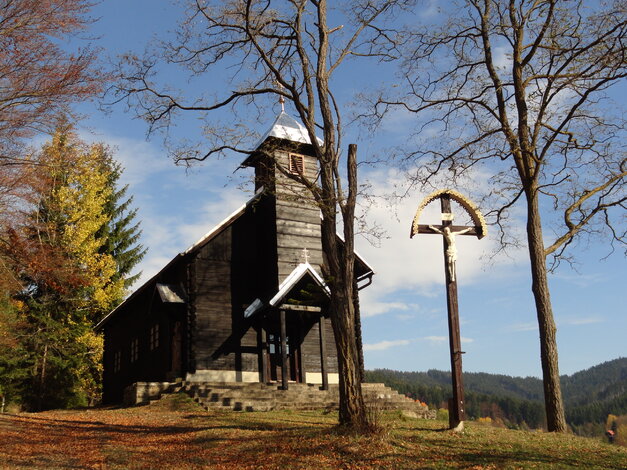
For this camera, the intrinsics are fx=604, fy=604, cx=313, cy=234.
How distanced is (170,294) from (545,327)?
1295 cm

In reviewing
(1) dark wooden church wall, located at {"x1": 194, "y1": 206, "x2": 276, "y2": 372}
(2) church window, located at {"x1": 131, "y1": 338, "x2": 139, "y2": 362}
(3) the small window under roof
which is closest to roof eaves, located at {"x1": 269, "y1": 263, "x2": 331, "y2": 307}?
(1) dark wooden church wall, located at {"x1": 194, "y1": 206, "x2": 276, "y2": 372}

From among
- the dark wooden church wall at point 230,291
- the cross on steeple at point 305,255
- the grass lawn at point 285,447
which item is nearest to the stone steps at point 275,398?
the dark wooden church wall at point 230,291

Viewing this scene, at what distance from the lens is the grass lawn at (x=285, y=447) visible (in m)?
9.70

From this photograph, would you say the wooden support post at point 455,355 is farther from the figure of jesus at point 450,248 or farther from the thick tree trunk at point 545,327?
the thick tree trunk at point 545,327

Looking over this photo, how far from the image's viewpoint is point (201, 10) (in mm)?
14211

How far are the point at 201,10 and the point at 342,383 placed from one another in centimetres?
912

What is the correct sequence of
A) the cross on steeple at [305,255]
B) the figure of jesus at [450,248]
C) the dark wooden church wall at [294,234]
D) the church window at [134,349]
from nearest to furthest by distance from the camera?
the figure of jesus at [450,248] < the dark wooden church wall at [294,234] < the cross on steeple at [305,255] < the church window at [134,349]

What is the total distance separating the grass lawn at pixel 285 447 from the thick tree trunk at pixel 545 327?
1.12 meters

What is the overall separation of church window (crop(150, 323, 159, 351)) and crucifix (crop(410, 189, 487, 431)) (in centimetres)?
→ 1437

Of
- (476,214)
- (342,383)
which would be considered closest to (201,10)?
(476,214)

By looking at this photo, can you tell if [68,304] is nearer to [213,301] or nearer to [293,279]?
[213,301]

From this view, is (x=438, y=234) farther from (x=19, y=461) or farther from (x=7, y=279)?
(x=7, y=279)

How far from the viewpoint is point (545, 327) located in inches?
565

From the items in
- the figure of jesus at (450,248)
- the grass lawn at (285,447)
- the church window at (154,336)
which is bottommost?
the grass lawn at (285,447)
